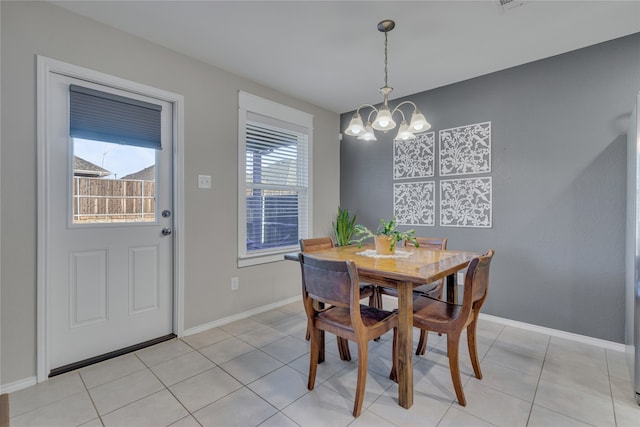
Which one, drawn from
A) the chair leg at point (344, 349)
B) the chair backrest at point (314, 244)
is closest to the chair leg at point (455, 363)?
the chair leg at point (344, 349)

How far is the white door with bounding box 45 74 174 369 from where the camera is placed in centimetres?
206

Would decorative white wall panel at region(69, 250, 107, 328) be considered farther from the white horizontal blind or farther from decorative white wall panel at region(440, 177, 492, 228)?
decorative white wall panel at region(440, 177, 492, 228)

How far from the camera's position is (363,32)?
228cm

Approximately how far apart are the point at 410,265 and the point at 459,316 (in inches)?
15.2

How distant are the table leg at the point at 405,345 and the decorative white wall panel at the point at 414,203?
193 cm

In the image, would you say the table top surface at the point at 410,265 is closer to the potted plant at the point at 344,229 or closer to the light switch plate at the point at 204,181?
the light switch plate at the point at 204,181

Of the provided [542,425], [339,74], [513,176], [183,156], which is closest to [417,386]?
[542,425]

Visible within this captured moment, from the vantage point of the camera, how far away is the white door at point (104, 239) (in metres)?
2.06

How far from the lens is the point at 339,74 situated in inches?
118

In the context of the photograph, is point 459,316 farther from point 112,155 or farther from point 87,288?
point 112,155

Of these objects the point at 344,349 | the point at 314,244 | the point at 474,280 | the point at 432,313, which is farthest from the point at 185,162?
the point at 474,280

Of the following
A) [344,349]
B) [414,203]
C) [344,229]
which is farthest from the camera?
[344,229]

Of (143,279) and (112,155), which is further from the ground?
(112,155)

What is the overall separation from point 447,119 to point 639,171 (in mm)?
1785
